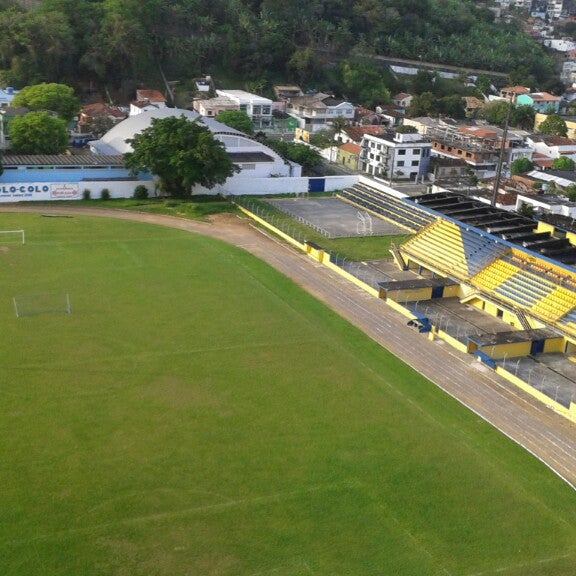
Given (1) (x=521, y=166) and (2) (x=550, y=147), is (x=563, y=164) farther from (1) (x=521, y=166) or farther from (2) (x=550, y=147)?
(2) (x=550, y=147)

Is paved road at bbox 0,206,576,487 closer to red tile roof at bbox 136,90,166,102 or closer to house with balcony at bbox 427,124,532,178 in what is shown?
house with balcony at bbox 427,124,532,178

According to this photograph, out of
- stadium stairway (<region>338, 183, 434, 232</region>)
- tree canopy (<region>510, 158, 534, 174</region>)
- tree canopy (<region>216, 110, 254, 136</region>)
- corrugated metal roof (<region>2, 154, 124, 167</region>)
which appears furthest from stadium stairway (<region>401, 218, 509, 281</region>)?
tree canopy (<region>216, 110, 254, 136</region>)

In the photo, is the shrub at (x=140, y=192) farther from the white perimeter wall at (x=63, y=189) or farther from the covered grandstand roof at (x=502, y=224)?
the covered grandstand roof at (x=502, y=224)

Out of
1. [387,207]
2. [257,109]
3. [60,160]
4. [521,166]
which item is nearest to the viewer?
[387,207]

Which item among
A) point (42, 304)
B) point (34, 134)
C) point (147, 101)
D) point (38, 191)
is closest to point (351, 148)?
point (147, 101)

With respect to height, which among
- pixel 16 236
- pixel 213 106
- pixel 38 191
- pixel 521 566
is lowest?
pixel 16 236
